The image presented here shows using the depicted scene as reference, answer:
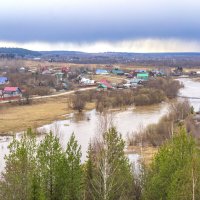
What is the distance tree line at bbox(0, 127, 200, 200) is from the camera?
38.0 feet

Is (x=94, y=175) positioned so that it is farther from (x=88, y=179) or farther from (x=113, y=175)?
(x=113, y=175)

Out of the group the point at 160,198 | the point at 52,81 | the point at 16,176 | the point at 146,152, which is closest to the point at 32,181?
the point at 16,176

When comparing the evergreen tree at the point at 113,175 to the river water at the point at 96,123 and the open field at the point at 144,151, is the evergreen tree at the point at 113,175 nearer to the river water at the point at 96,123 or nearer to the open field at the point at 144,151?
the river water at the point at 96,123

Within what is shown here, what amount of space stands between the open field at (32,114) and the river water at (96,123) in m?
1.63

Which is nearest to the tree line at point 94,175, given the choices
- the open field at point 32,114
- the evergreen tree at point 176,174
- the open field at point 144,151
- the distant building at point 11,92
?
the evergreen tree at point 176,174

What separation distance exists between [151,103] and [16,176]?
39.4 m

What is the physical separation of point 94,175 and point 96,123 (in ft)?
71.9

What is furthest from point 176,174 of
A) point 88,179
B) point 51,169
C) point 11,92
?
point 11,92

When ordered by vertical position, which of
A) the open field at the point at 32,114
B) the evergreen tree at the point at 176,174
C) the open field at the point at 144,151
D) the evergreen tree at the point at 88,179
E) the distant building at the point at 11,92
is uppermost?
the evergreen tree at the point at 176,174

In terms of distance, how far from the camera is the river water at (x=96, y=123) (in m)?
29.4

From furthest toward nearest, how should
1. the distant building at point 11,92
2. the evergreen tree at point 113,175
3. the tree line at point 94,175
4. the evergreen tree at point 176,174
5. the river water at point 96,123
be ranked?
1. the distant building at point 11,92
2. the river water at point 96,123
3. the evergreen tree at point 113,175
4. the tree line at point 94,175
5. the evergreen tree at point 176,174

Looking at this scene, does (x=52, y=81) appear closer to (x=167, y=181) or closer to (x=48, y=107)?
(x=48, y=107)

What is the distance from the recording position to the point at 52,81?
64.2 metres

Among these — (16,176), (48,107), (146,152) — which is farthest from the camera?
(48,107)
